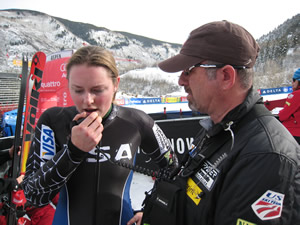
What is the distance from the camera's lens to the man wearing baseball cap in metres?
0.69

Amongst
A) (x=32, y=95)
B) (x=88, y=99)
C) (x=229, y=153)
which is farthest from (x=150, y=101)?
(x=229, y=153)

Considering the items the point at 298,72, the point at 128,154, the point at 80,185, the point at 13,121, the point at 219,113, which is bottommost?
the point at 13,121

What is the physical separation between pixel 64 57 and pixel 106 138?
175 inches

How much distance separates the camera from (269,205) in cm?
68

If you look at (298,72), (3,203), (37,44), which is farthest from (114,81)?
(37,44)

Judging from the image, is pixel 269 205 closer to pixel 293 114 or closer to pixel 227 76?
pixel 227 76

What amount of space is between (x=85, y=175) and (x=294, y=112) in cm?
358

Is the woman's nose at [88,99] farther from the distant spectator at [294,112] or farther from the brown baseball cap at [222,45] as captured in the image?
the distant spectator at [294,112]

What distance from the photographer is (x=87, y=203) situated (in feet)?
4.82

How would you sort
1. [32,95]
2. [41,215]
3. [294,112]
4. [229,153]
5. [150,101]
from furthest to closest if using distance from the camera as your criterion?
[150,101] < [32,95] < [294,112] < [41,215] < [229,153]

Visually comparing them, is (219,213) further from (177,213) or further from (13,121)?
(13,121)

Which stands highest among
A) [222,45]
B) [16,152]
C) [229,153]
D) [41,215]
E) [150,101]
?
[222,45]

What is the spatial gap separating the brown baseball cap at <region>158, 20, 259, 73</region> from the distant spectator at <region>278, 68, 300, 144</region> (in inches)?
120

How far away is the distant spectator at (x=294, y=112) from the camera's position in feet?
11.1
